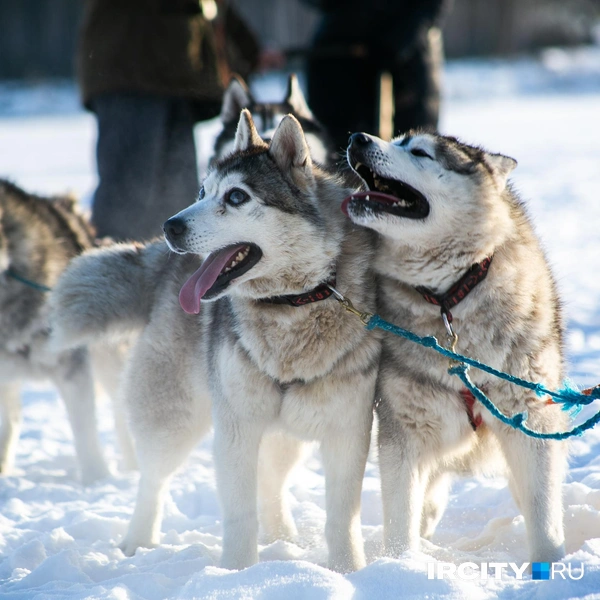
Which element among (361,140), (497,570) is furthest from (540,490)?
(361,140)

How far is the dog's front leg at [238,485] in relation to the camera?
262 centimetres

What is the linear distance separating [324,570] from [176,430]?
36.0 inches

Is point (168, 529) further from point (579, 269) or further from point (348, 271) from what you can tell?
point (579, 269)

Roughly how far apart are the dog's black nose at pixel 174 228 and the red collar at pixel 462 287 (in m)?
0.84

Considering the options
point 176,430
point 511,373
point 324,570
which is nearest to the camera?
point 324,570

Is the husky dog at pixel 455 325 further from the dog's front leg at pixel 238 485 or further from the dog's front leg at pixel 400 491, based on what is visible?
the dog's front leg at pixel 238 485

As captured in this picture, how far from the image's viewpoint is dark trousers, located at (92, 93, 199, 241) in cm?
469

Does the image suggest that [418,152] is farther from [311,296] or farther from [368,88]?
[368,88]

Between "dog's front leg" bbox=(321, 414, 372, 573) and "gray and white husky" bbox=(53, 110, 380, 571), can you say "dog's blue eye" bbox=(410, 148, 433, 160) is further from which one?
"dog's front leg" bbox=(321, 414, 372, 573)

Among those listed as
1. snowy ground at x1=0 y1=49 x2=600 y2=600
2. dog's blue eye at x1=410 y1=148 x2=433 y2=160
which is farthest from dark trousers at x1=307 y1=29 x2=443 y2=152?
dog's blue eye at x1=410 y1=148 x2=433 y2=160

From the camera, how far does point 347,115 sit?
5598mm

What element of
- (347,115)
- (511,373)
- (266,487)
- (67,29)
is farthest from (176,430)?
(67,29)

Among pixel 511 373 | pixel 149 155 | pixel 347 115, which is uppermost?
pixel 347 115

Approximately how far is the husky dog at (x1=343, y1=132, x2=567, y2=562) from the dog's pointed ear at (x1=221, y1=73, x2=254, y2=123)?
1.96 metres
